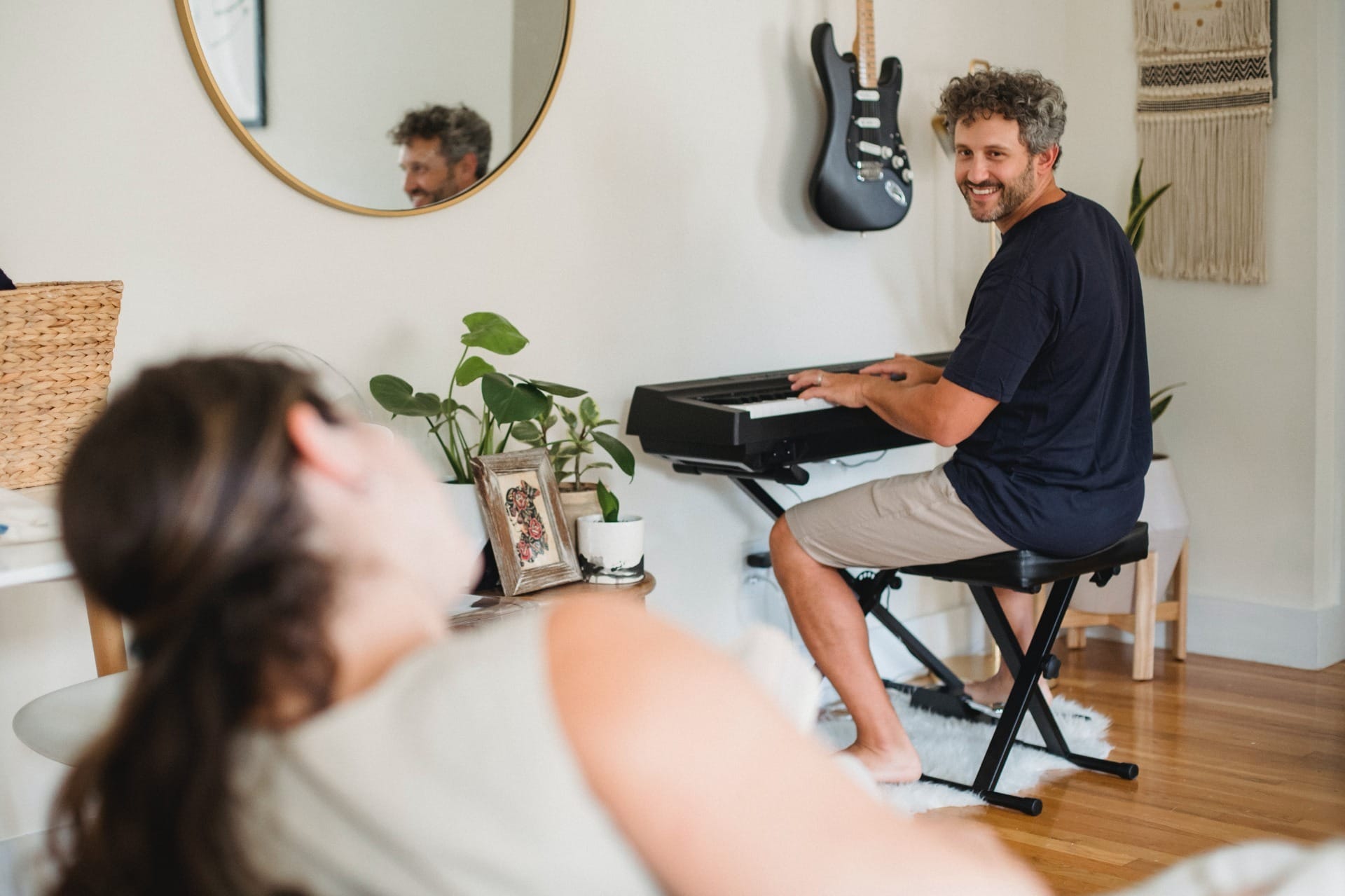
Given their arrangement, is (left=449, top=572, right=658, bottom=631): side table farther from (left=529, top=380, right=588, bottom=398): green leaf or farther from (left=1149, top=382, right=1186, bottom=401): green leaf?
(left=1149, top=382, right=1186, bottom=401): green leaf

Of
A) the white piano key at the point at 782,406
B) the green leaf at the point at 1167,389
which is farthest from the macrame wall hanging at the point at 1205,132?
the white piano key at the point at 782,406

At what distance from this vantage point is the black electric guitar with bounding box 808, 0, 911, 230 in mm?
3008

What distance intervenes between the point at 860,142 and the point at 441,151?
44.1 inches

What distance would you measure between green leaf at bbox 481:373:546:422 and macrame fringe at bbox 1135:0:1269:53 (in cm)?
238

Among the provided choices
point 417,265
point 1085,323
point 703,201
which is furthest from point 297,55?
point 1085,323

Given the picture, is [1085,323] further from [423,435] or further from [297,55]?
[297,55]

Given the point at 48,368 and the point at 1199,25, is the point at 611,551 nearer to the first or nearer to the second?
the point at 48,368

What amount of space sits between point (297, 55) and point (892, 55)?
66.7 inches

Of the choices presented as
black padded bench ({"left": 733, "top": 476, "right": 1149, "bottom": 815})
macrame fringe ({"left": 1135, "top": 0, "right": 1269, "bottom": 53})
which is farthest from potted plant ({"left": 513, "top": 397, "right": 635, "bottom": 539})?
macrame fringe ({"left": 1135, "top": 0, "right": 1269, "bottom": 53})

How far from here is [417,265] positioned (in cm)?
240

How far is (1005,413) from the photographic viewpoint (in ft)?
8.05

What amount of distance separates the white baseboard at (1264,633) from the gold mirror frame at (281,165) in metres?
2.35

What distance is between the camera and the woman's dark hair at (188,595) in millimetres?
592

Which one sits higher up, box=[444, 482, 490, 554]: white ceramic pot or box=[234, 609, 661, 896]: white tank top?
box=[234, 609, 661, 896]: white tank top
